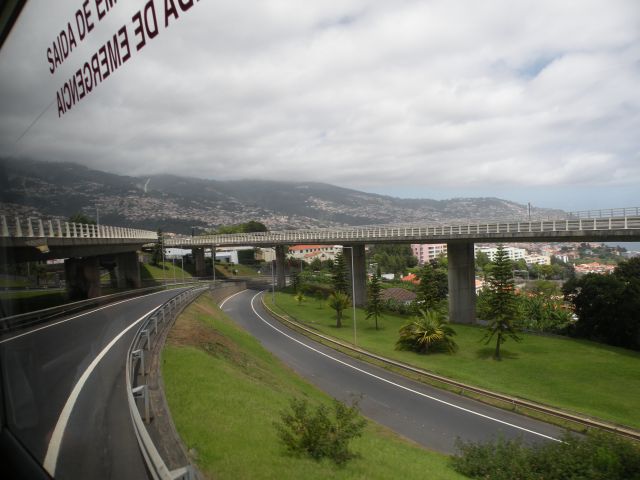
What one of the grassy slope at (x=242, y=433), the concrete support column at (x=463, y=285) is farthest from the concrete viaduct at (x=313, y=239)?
the grassy slope at (x=242, y=433)

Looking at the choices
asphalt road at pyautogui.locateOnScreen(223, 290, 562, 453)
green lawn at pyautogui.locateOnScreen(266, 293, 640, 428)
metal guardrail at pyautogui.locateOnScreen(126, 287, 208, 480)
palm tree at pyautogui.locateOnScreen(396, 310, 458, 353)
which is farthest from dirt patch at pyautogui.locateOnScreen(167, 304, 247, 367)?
palm tree at pyautogui.locateOnScreen(396, 310, 458, 353)

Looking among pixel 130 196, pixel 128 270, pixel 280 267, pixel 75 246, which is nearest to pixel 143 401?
pixel 128 270

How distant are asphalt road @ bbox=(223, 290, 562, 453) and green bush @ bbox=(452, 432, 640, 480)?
56.1 inches

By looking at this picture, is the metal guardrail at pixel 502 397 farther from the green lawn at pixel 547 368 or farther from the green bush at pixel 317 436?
the green bush at pixel 317 436

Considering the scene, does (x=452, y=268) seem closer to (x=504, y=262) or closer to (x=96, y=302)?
(x=504, y=262)

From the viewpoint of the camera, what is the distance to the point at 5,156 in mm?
4238

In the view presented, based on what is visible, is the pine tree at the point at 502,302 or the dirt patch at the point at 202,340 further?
the pine tree at the point at 502,302

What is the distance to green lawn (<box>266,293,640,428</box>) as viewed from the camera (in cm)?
1823

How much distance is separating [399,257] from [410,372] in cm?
11867

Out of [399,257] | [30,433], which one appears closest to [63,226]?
[30,433]

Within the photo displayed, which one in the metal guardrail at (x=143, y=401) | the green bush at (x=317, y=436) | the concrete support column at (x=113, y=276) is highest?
the concrete support column at (x=113, y=276)

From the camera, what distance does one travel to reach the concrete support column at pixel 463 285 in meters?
39.1

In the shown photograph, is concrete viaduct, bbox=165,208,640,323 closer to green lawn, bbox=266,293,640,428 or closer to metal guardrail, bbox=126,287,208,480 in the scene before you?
metal guardrail, bbox=126,287,208,480

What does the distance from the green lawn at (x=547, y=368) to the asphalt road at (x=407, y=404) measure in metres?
2.46
